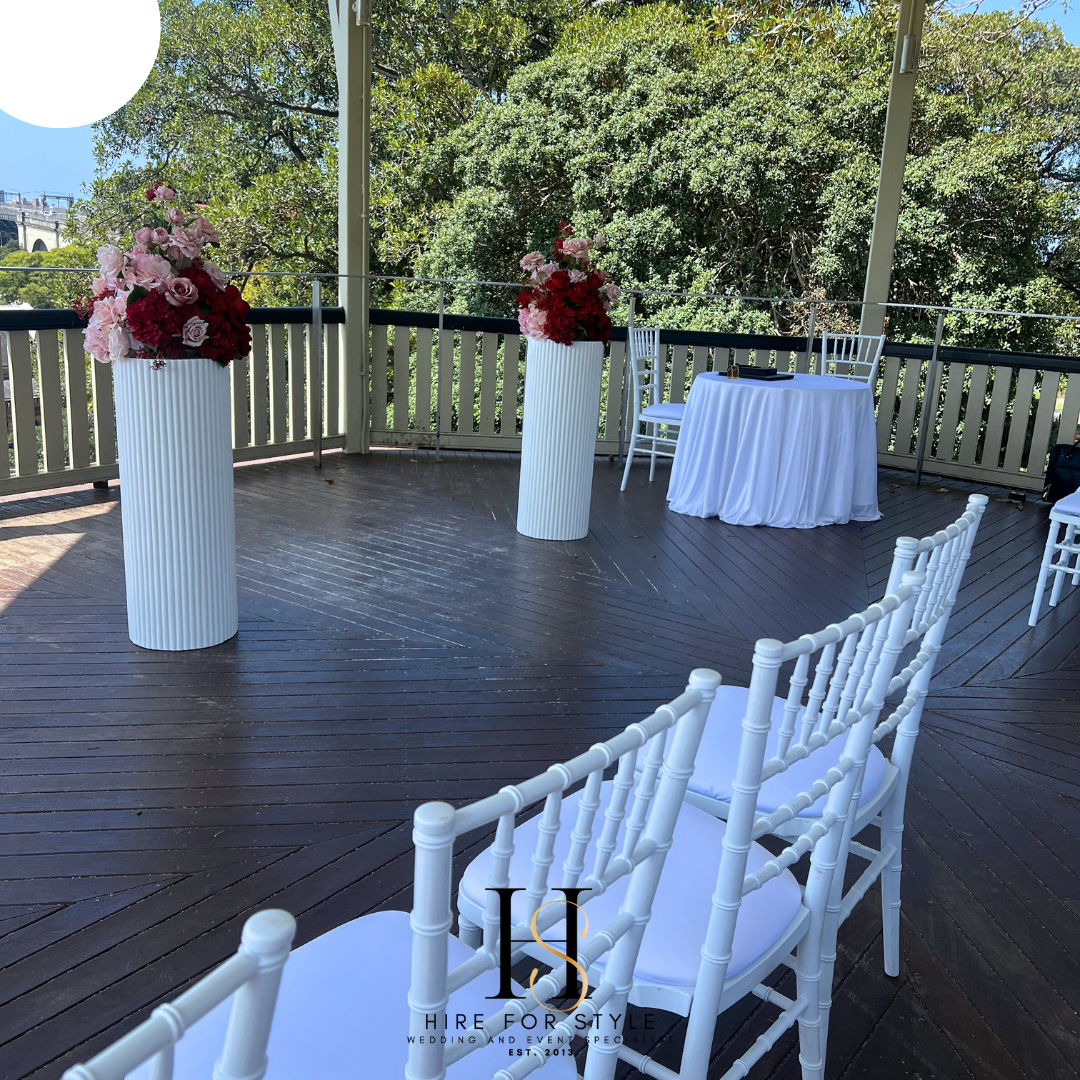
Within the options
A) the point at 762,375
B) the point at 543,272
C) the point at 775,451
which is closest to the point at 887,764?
the point at 543,272

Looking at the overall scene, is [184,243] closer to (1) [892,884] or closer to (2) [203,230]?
(2) [203,230]

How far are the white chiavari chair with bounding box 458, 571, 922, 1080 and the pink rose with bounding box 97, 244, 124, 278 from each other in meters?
2.26

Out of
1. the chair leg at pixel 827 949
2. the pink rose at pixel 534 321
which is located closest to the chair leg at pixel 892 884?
the chair leg at pixel 827 949

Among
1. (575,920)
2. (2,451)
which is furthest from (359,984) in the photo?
(2,451)

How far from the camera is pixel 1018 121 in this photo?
11.2 meters

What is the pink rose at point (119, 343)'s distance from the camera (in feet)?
9.53

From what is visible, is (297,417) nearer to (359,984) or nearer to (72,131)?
(359,984)

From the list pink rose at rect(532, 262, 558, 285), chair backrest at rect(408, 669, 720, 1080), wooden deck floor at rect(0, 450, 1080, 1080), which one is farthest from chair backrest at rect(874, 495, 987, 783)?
pink rose at rect(532, 262, 558, 285)

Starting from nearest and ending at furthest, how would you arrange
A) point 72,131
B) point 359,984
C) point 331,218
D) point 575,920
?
1. point 575,920
2. point 359,984
3. point 331,218
4. point 72,131

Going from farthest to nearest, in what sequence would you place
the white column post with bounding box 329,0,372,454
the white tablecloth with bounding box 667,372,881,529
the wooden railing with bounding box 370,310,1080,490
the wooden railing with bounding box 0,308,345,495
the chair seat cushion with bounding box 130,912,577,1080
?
the wooden railing with bounding box 370,310,1080,490 → the white column post with bounding box 329,0,372,454 → the white tablecloth with bounding box 667,372,881,529 → the wooden railing with bounding box 0,308,345,495 → the chair seat cushion with bounding box 130,912,577,1080

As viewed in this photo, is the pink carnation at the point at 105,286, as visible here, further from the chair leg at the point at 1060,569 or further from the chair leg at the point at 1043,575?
the chair leg at the point at 1060,569

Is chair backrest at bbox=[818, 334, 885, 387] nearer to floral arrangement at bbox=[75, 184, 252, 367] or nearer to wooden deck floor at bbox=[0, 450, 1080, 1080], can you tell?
wooden deck floor at bbox=[0, 450, 1080, 1080]

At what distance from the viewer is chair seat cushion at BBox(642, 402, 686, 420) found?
5.84 meters

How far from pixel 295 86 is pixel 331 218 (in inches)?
85.3
